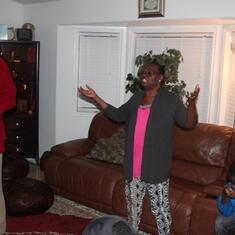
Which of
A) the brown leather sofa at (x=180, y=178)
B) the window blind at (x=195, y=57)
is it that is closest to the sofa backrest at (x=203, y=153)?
the brown leather sofa at (x=180, y=178)

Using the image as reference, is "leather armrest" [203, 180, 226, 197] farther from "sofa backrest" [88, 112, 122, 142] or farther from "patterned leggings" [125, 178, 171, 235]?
"sofa backrest" [88, 112, 122, 142]

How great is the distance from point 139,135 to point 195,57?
1854mm

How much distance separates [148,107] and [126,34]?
7.21ft

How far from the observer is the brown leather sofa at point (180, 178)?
9.93 ft

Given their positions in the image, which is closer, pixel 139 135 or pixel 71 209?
pixel 139 135

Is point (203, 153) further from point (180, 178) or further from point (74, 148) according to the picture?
point (74, 148)

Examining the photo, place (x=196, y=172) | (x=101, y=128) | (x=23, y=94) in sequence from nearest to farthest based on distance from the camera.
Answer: (x=196, y=172) → (x=101, y=128) → (x=23, y=94)

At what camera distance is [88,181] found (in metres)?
3.68

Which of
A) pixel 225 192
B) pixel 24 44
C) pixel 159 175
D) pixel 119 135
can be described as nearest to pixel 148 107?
pixel 159 175

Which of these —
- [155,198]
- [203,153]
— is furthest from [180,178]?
[155,198]

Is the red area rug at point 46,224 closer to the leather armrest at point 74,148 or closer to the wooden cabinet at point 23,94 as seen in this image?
the leather armrest at point 74,148

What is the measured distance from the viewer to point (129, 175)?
2.72 m

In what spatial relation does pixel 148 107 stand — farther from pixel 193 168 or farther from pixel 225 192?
pixel 193 168

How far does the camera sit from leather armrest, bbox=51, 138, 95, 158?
160 inches
